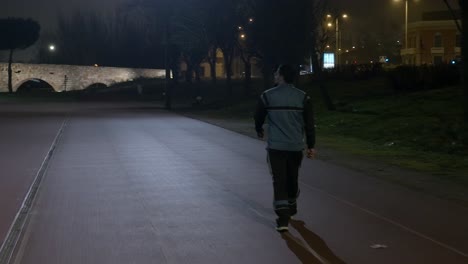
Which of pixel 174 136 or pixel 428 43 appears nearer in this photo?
pixel 174 136

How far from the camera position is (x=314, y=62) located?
3544 cm

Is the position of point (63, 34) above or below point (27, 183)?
above

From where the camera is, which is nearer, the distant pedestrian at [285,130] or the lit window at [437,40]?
the distant pedestrian at [285,130]

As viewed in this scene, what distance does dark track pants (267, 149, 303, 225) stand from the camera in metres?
8.18

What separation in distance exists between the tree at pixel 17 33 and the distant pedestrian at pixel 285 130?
96974mm

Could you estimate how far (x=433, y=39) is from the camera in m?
73.6

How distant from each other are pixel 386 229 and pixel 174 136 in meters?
15.3

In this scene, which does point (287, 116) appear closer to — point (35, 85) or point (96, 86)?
point (96, 86)

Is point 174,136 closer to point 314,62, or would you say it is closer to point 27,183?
point 27,183

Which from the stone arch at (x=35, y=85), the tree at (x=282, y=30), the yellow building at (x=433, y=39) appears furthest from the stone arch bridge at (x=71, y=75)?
the tree at (x=282, y=30)

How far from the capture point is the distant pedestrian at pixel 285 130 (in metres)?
8.14

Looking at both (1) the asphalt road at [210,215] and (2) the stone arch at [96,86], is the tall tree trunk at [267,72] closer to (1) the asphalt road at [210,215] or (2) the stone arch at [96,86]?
(1) the asphalt road at [210,215]

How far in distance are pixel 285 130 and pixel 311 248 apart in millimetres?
1441

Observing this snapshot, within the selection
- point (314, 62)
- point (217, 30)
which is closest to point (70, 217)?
point (314, 62)
